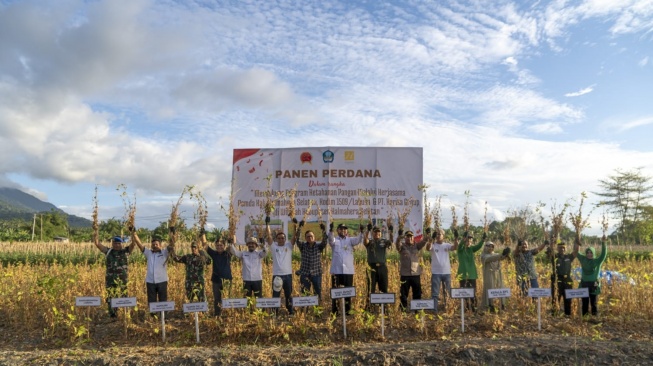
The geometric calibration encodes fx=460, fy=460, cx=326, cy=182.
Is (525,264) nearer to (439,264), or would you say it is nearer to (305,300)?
(439,264)

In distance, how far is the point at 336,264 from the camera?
26.7ft

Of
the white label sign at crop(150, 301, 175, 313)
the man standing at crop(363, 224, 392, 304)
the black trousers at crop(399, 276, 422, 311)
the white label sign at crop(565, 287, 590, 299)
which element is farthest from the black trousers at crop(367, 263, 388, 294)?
the white label sign at crop(150, 301, 175, 313)

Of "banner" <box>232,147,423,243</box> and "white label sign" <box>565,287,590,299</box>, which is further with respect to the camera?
"banner" <box>232,147,423,243</box>

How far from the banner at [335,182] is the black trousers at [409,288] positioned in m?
4.45

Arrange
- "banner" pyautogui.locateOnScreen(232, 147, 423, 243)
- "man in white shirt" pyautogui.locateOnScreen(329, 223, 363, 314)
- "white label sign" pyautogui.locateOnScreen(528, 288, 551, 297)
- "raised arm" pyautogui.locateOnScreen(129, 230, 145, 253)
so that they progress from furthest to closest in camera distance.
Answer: "banner" pyautogui.locateOnScreen(232, 147, 423, 243) < "man in white shirt" pyautogui.locateOnScreen(329, 223, 363, 314) < "raised arm" pyautogui.locateOnScreen(129, 230, 145, 253) < "white label sign" pyautogui.locateOnScreen(528, 288, 551, 297)

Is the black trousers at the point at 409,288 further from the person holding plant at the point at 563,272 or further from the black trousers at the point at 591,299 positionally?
the black trousers at the point at 591,299

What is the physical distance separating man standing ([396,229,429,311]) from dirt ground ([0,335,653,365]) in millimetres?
1936

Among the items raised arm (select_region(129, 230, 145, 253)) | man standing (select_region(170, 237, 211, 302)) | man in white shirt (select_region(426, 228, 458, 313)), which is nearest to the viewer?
raised arm (select_region(129, 230, 145, 253))

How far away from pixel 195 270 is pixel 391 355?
13.1 feet

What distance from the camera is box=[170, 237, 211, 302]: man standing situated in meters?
8.01

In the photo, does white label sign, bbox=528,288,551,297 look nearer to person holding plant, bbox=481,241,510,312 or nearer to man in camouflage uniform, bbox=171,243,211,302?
person holding plant, bbox=481,241,510,312

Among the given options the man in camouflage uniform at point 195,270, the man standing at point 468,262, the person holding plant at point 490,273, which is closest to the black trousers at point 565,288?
the person holding plant at point 490,273

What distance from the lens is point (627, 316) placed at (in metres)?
8.20

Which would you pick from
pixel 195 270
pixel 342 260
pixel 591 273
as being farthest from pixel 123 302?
pixel 591 273
